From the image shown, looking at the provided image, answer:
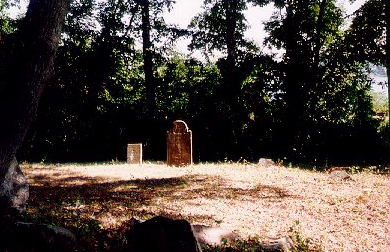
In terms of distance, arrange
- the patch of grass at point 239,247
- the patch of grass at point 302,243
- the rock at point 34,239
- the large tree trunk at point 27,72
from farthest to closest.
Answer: the patch of grass at point 302,243 < the patch of grass at point 239,247 < the rock at point 34,239 < the large tree trunk at point 27,72

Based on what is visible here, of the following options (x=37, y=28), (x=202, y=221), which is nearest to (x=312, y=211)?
(x=202, y=221)

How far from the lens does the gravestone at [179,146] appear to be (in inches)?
547

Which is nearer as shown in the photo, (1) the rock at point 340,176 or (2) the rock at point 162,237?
(2) the rock at point 162,237

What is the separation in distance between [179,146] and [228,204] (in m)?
6.46

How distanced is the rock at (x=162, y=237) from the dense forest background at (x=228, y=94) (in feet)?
43.3

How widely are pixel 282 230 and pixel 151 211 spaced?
2818 millimetres

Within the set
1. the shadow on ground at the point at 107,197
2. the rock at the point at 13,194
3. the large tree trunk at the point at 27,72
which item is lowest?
the shadow on ground at the point at 107,197

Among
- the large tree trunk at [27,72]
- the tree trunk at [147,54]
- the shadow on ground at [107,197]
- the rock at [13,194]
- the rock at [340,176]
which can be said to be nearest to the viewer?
the large tree trunk at [27,72]

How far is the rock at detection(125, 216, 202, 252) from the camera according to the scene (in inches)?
171

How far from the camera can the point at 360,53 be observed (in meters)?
18.6

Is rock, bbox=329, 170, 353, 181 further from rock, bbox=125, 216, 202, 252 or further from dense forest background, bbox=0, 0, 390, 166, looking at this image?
rock, bbox=125, 216, 202, 252

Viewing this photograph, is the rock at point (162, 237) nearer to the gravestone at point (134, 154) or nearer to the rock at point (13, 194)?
the rock at point (13, 194)

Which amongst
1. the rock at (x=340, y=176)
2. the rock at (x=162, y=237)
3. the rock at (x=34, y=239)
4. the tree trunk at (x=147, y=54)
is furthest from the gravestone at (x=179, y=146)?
the rock at (x=34, y=239)

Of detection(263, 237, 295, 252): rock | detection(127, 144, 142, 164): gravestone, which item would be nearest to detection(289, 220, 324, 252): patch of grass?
detection(263, 237, 295, 252): rock
